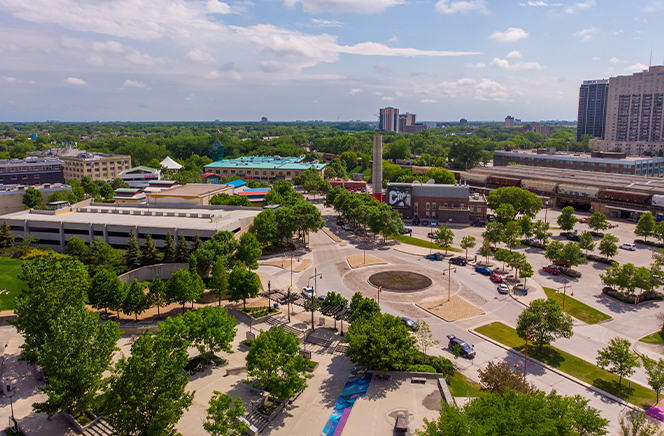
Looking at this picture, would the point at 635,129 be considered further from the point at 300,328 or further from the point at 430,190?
the point at 300,328

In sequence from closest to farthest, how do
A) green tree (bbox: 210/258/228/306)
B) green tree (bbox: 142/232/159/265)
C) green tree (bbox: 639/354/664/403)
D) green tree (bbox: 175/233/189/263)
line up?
green tree (bbox: 639/354/664/403) → green tree (bbox: 210/258/228/306) → green tree (bbox: 142/232/159/265) → green tree (bbox: 175/233/189/263)

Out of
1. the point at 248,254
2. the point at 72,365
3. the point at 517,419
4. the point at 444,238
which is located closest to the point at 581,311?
the point at 444,238

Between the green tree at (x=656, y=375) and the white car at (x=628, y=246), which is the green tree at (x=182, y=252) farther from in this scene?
the white car at (x=628, y=246)

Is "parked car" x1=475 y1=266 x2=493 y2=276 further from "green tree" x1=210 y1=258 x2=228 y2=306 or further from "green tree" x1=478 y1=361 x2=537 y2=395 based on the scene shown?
"green tree" x1=210 y1=258 x2=228 y2=306

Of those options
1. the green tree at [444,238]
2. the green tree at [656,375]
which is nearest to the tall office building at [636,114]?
the green tree at [444,238]

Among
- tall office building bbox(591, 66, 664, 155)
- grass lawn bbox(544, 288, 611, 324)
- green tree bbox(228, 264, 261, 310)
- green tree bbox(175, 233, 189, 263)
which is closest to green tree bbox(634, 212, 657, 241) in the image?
grass lawn bbox(544, 288, 611, 324)
